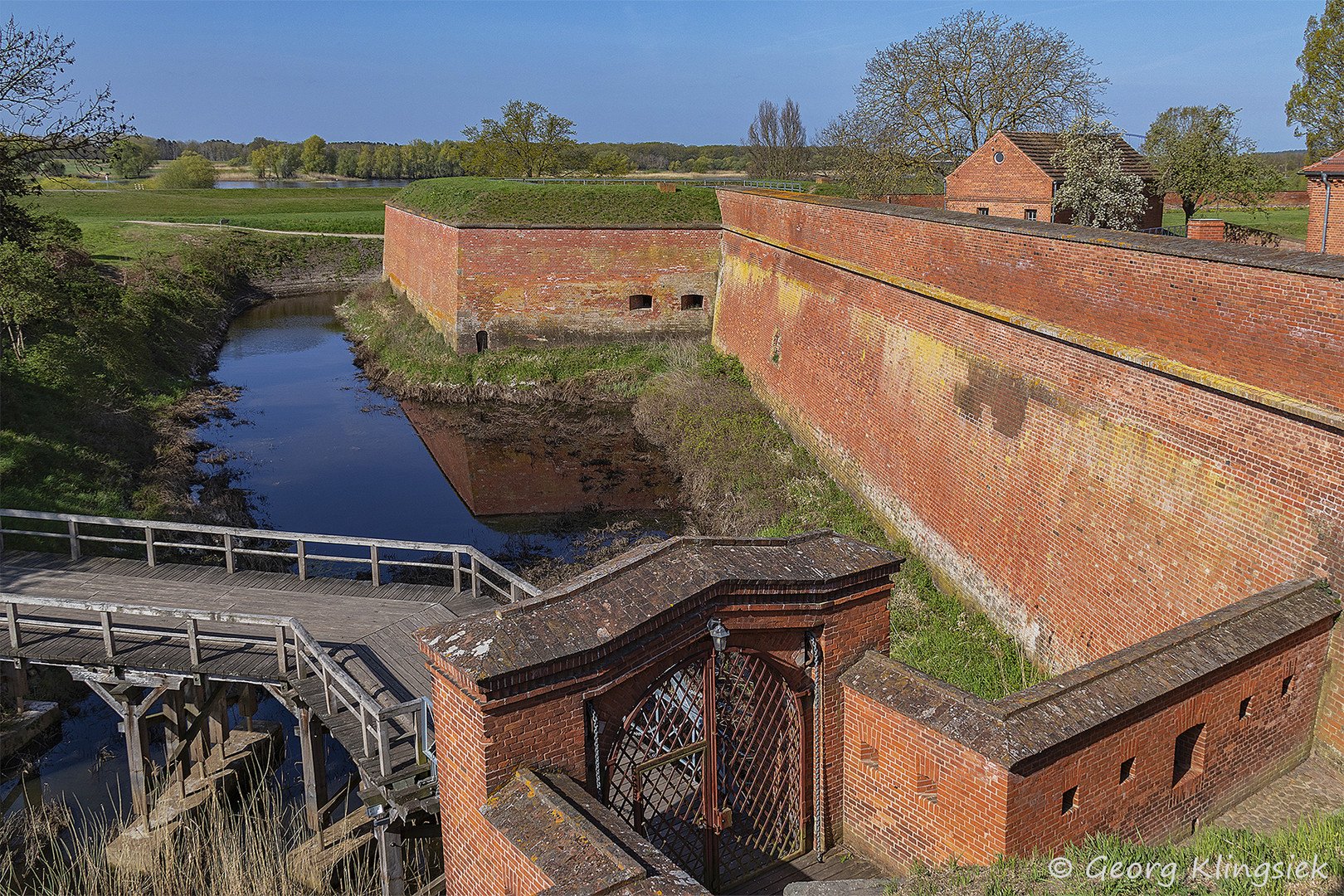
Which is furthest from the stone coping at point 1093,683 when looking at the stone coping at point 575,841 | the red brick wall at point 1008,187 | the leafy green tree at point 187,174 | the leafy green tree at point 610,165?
the leafy green tree at point 187,174

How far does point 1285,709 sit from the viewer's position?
6652 millimetres

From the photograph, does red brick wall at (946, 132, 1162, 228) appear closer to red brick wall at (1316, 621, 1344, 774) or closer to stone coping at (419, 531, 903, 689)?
red brick wall at (1316, 621, 1344, 774)

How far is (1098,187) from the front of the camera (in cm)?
1906

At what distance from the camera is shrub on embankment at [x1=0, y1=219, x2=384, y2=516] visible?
14.2 metres

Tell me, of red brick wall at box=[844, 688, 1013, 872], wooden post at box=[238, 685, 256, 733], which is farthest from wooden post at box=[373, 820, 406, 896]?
wooden post at box=[238, 685, 256, 733]

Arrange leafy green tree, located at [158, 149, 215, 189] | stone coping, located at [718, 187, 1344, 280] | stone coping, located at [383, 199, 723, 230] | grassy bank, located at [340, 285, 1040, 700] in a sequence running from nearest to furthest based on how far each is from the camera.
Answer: stone coping, located at [718, 187, 1344, 280] → grassy bank, located at [340, 285, 1040, 700] → stone coping, located at [383, 199, 723, 230] → leafy green tree, located at [158, 149, 215, 189]

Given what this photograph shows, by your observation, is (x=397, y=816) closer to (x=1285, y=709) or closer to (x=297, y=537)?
(x=297, y=537)

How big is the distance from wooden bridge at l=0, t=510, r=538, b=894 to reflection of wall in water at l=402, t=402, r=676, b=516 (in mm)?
7150

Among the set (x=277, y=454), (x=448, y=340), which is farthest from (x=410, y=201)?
(x=277, y=454)

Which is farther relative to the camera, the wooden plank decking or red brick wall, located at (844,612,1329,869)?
the wooden plank decking

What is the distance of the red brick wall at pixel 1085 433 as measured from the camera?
686 cm

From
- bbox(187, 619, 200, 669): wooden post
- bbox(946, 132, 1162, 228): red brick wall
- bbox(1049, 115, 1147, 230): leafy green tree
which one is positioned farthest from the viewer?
bbox(946, 132, 1162, 228): red brick wall

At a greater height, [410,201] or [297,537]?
[410,201]

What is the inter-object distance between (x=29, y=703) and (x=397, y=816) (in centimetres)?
530
